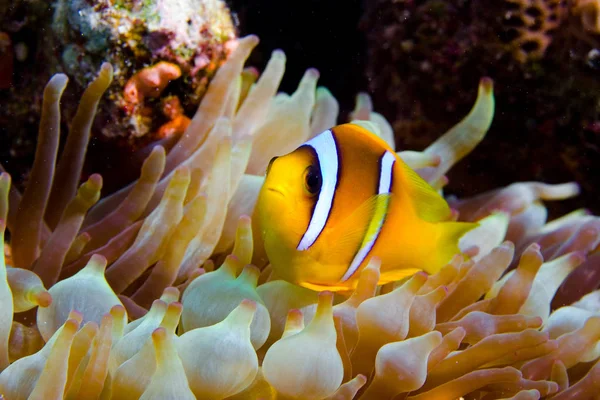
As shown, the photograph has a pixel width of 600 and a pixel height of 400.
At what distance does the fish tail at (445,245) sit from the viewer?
5.01ft

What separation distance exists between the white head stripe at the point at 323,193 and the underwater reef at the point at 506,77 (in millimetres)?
1555

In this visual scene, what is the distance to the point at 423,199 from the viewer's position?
4.92 feet

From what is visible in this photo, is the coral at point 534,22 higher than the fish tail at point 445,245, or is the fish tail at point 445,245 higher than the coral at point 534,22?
the coral at point 534,22

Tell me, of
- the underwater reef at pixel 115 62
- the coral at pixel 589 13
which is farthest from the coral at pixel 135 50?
the coral at pixel 589 13

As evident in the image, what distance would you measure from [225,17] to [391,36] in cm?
91

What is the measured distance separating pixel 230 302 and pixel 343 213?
0.34 m

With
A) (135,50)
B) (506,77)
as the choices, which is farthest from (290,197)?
(506,77)

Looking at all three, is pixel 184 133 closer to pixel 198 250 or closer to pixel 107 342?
pixel 198 250

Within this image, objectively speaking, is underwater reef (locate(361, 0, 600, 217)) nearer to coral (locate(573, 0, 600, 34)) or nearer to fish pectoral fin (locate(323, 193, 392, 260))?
coral (locate(573, 0, 600, 34))

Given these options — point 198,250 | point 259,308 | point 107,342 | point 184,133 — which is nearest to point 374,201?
point 259,308

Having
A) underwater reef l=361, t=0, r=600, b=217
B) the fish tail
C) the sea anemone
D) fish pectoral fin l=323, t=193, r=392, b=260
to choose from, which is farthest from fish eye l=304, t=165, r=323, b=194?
underwater reef l=361, t=0, r=600, b=217

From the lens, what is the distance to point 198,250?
1.60 metres

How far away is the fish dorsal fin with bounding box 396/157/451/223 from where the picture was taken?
4.84ft

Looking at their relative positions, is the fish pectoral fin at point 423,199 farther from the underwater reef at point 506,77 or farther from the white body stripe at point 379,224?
the underwater reef at point 506,77
